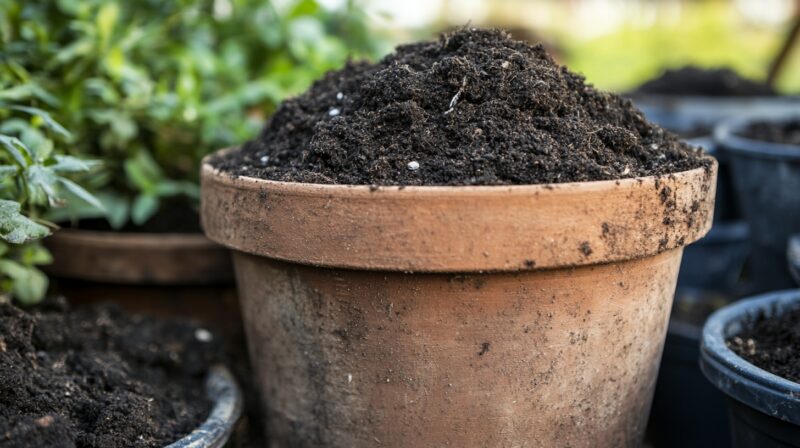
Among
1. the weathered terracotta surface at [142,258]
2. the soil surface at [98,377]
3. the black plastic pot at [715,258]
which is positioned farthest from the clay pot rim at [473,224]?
the black plastic pot at [715,258]

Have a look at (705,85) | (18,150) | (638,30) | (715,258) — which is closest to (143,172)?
(18,150)

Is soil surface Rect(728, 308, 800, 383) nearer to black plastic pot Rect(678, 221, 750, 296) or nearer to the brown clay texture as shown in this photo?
the brown clay texture

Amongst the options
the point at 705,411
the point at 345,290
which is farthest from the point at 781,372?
the point at 345,290

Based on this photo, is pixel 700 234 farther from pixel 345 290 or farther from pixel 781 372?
pixel 345 290

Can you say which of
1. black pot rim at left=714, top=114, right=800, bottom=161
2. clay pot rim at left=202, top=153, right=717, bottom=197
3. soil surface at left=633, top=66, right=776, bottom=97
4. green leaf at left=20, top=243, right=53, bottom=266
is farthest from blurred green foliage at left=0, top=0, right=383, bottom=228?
soil surface at left=633, top=66, right=776, bottom=97

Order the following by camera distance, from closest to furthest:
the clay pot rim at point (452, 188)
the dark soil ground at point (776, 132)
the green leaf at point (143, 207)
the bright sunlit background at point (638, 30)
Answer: the clay pot rim at point (452, 188) → the green leaf at point (143, 207) → the dark soil ground at point (776, 132) → the bright sunlit background at point (638, 30)

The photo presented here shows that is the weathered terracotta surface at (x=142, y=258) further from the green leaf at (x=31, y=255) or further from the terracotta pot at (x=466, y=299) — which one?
the terracotta pot at (x=466, y=299)
